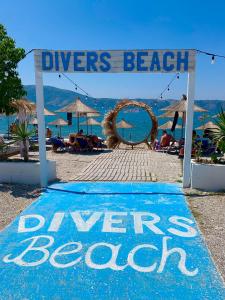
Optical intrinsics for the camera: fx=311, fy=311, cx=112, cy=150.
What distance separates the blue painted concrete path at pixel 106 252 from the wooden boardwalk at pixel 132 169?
254cm

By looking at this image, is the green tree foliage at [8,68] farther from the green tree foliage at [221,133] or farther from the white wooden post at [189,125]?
the green tree foliage at [221,133]

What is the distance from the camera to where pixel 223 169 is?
8.80m

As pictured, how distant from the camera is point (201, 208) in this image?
7.37 m

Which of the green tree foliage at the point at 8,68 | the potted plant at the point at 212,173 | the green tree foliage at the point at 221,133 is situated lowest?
the potted plant at the point at 212,173

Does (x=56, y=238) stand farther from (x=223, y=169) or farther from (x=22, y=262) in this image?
(x=223, y=169)

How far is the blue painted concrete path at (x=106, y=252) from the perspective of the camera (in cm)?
415

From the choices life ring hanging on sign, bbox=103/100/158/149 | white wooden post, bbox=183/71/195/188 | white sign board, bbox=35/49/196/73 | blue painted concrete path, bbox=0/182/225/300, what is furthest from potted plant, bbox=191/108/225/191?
life ring hanging on sign, bbox=103/100/158/149

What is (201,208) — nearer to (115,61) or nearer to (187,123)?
(187,123)

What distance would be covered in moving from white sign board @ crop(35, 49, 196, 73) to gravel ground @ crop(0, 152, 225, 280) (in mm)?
3486

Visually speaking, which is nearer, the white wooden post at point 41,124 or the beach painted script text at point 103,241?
the beach painted script text at point 103,241

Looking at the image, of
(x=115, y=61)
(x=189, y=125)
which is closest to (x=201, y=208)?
(x=189, y=125)

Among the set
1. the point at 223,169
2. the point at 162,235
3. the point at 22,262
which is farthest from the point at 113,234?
the point at 223,169

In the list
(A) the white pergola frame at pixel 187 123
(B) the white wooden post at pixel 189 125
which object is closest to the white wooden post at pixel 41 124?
(A) the white pergola frame at pixel 187 123

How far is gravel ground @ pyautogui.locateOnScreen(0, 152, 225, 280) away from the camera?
17.9 ft
